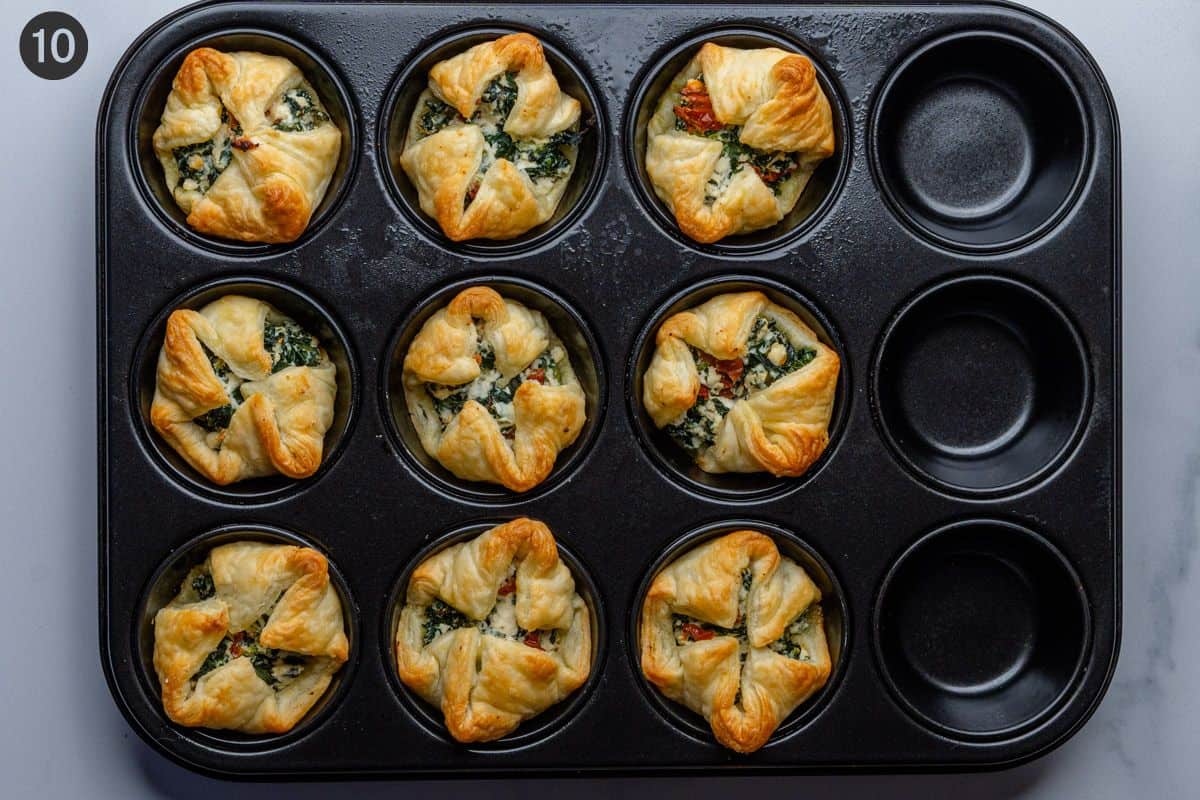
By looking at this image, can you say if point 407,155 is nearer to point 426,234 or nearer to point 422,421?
point 426,234

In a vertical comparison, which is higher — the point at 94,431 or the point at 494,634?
the point at 94,431

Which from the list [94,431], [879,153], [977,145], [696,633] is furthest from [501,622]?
[977,145]

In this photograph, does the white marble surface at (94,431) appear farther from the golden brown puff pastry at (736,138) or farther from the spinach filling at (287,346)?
the golden brown puff pastry at (736,138)

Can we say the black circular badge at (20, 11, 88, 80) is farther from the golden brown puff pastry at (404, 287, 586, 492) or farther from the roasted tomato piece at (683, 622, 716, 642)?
the roasted tomato piece at (683, 622, 716, 642)

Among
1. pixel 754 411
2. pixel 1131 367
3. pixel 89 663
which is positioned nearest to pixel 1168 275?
pixel 1131 367

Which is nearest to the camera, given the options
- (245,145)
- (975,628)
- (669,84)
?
(245,145)

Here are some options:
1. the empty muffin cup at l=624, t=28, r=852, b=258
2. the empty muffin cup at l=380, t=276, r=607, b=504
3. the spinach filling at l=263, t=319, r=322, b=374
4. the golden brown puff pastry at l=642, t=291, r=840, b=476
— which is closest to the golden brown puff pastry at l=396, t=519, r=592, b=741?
the empty muffin cup at l=380, t=276, r=607, b=504

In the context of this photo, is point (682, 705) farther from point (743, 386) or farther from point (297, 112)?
point (297, 112)

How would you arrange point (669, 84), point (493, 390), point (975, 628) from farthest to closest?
point (975, 628), point (669, 84), point (493, 390)
